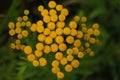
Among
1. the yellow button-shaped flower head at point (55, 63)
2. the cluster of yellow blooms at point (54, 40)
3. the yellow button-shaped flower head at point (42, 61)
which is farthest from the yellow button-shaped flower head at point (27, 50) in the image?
the yellow button-shaped flower head at point (55, 63)

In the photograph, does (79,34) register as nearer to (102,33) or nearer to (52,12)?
(52,12)

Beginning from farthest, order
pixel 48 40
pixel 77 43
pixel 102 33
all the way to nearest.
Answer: pixel 102 33, pixel 77 43, pixel 48 40

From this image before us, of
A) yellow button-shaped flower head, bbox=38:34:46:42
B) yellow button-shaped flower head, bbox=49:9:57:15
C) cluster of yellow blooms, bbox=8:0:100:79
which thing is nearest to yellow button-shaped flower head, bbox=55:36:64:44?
cluster of yellow blooms, bbox=8:0:100:79

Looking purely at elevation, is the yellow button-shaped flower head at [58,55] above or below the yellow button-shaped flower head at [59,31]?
below

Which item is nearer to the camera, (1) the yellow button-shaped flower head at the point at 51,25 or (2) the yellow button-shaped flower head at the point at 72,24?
(1) the yellow button-shaped flower head at the point at 51,25

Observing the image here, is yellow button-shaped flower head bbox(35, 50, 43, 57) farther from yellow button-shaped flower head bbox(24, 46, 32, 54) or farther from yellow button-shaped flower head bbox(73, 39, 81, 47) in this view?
yellow button-shaped flower head bbox(73, 39, 81, 47)

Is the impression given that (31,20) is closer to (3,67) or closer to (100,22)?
(3,67)

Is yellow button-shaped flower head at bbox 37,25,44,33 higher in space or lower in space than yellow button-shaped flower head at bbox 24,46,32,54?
higher

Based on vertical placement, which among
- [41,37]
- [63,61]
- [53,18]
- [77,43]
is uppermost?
[53,18]

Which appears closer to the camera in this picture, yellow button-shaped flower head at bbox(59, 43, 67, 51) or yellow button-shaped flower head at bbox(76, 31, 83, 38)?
yellow button-shaped flower head at bbox(59, 43, 67, 51)

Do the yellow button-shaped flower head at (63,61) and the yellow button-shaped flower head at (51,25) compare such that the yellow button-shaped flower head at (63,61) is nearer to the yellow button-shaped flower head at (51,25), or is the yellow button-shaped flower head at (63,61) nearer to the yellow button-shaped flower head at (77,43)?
the yellow button-shaped flower head at (77,43)

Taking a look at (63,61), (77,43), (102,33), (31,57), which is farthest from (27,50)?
(102,33)
